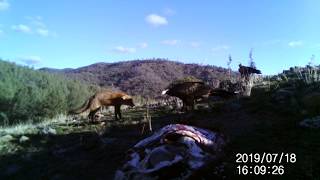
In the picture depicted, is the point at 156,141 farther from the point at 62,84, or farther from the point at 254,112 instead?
the point at 62,84

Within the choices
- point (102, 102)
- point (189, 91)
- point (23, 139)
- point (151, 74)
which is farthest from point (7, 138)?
point (151, 74)

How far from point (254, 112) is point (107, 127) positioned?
3.50 metres

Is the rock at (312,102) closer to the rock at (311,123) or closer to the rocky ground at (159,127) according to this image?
the rocky ground at (159,127)

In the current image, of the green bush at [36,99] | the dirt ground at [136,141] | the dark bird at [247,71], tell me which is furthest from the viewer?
the green bush at [36,99]

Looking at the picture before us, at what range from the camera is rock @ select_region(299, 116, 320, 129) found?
23.7 ft

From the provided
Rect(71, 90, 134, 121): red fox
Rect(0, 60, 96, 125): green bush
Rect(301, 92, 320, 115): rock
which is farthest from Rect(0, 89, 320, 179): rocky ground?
Rect(0, 60, 96, 125): green bush

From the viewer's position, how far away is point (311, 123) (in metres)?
7.33

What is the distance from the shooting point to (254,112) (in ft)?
29.4

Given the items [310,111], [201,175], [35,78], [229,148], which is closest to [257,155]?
[229,148]

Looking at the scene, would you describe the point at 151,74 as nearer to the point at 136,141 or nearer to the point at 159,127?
the point at 159,127

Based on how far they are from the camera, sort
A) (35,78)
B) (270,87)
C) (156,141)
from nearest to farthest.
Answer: (156,141) < (270,87) < (35,78)

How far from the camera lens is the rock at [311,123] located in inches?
284

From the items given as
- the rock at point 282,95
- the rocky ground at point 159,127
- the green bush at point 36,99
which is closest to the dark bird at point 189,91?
the rocky ground at point 159,127

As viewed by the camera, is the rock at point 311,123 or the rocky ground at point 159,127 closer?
the rocky ground at point 159,127
